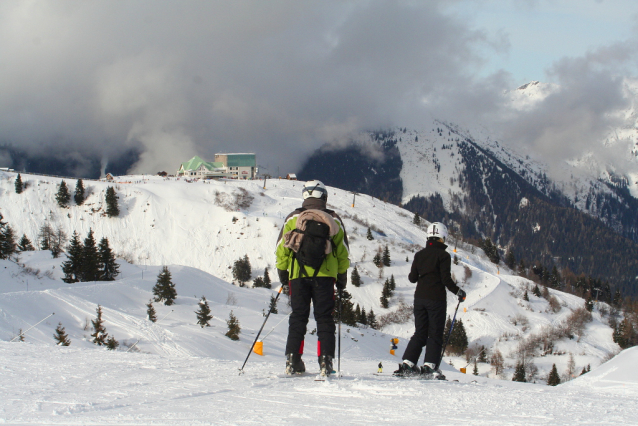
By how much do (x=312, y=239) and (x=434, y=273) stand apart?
2.29m

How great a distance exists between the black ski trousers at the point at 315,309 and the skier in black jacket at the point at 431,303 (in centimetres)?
162

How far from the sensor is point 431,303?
21.5ft

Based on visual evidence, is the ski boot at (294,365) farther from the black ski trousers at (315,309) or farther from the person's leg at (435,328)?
the person's leg at (435,328)

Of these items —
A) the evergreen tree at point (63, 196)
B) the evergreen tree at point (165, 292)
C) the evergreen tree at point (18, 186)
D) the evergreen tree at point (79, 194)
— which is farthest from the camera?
the evergreen tree at point (79, 194)

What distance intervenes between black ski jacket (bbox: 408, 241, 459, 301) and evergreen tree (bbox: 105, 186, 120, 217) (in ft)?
215

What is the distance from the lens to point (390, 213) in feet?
272

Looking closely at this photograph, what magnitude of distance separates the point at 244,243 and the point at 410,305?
23.8 metres

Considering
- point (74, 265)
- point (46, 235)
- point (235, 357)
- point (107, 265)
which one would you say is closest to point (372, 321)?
point (107, 265)

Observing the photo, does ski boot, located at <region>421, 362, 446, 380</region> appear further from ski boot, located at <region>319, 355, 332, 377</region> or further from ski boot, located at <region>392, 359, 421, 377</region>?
ski boot, located at <region>319, 355, 332, 377</region>

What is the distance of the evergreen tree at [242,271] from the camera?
5156 centimetres

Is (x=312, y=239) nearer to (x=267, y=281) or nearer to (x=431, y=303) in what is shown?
(x=431, y=303)

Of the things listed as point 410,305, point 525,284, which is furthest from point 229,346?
point 525,284

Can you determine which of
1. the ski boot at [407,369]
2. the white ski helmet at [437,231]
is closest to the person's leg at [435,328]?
the ski boot at [407,369]

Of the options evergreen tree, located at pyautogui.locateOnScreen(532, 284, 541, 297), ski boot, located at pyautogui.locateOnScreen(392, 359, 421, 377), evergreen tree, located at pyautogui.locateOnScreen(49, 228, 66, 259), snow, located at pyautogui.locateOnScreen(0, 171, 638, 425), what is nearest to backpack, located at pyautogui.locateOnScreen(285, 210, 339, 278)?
snow, located at pyautogui.locateOnScreen(0, 171, 638, 425)
